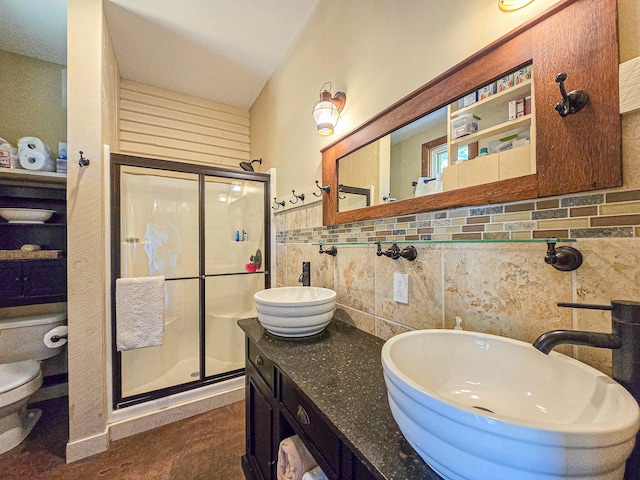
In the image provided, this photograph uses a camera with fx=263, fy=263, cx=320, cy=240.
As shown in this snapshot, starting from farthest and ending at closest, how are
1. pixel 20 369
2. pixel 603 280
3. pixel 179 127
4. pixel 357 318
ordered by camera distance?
pixel 179 127, pixel 20 369, pixel 357 318, pixel 603 280

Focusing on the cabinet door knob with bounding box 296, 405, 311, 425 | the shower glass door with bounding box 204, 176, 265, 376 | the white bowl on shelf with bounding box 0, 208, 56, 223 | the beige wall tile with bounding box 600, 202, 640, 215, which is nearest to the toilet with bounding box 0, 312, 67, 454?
the white bowl on shelf with bounding box 0, 208, 56, 223

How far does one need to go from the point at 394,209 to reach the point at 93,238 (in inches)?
66.7

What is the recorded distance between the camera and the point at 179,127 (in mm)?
2623

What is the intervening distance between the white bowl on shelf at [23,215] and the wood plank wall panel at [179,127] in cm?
82

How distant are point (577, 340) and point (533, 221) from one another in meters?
0.33

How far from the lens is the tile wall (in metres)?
0.57

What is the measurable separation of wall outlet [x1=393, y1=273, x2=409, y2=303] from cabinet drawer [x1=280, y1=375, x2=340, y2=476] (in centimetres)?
52

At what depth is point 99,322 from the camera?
157 cm

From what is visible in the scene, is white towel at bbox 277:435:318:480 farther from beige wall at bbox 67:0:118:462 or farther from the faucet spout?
beige wall at bbox 67:0:118:462

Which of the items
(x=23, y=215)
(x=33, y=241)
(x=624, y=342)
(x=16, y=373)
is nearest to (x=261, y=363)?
(x=624, y=342)

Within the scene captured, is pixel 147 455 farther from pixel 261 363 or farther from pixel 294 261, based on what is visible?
pixel 294 261

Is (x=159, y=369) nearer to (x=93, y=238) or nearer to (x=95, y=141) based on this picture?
(x=93, y=238)

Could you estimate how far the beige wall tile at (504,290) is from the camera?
0.68m

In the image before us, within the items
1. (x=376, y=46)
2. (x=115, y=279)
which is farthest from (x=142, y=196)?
(x=376, y=46)
